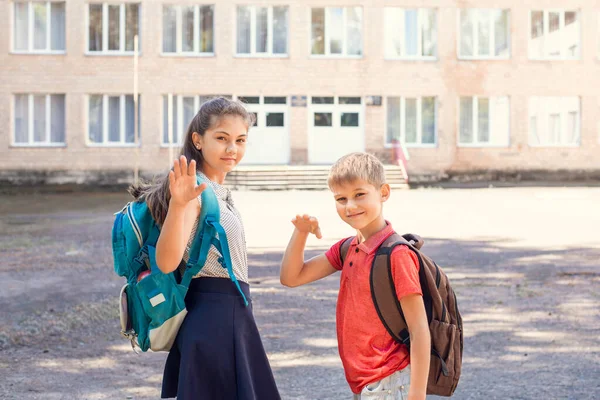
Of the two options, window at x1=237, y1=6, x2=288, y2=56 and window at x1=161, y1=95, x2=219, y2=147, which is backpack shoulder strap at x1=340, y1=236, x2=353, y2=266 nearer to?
window at x1=161, y1=95, x2=219, y2=147

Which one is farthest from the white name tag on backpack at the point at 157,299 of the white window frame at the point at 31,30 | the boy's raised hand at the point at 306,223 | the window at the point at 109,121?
the white window frame at the point at 31,30

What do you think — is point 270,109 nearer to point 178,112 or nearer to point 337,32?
point 178,112

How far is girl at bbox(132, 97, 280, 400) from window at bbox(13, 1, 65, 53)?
31.3m

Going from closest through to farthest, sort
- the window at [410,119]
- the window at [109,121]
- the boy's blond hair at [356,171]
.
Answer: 1. the boy's blond hair at [356,171]
2. the window at [109,121]
3. the window at [410,119]

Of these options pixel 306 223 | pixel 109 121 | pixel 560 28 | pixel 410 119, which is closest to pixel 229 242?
pixel 306 223

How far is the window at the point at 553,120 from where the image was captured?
34.4m

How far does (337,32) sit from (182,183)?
104 ft

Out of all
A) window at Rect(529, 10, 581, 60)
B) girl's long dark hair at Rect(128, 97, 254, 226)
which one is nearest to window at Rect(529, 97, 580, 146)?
window at Rect(529, 10, 581, 60)

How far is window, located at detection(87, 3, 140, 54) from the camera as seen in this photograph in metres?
33.4

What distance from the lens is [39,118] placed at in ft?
109

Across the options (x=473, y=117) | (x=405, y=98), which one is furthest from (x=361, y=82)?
(x=473, y=117)

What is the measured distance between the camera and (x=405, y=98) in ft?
111

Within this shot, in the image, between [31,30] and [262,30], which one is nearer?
[31,30]

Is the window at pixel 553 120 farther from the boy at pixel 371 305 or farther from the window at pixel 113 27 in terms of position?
the boy at pixel 371 305
